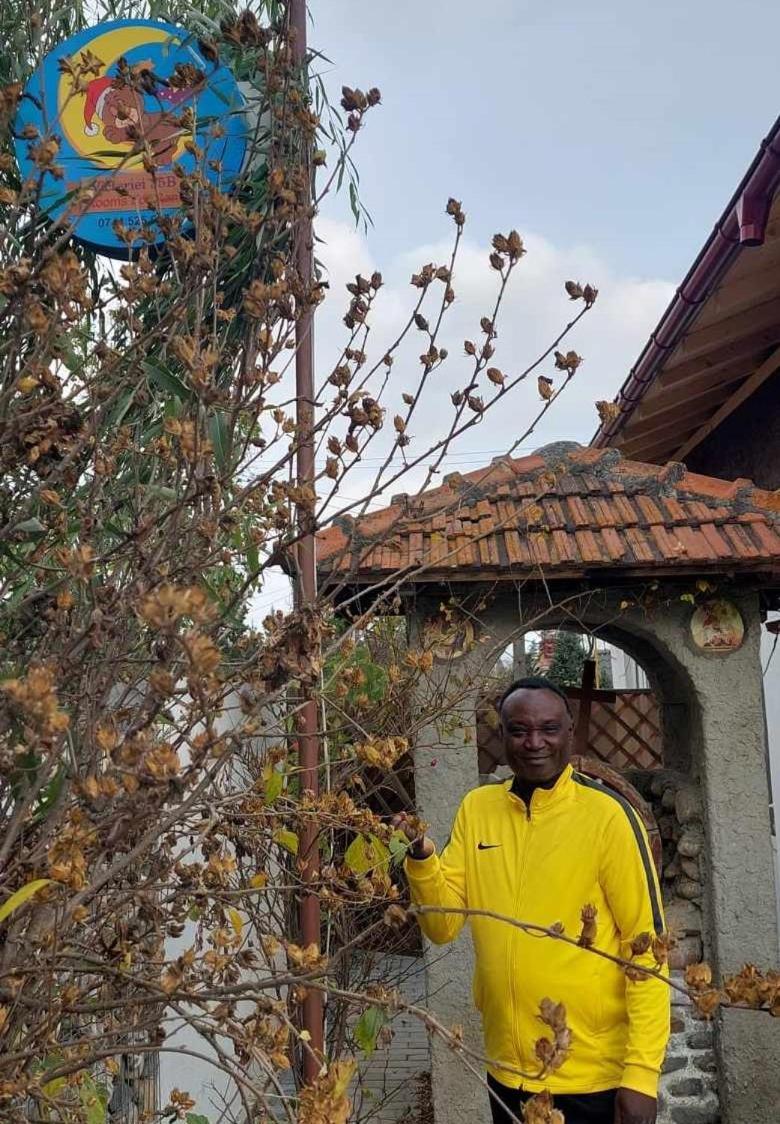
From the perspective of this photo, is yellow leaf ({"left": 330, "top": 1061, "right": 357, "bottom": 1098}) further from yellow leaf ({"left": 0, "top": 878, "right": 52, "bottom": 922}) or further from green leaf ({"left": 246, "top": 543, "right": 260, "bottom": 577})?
green leaf ({"left": 246, "top": 543, "right": 260, "bottom": 577})

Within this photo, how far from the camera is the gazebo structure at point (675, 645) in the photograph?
4949 mm

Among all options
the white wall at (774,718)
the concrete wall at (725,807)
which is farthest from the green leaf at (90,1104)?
the white wall at (774,718)

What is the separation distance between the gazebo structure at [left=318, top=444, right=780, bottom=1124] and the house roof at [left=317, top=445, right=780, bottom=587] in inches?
0.4

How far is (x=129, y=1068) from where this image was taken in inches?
163

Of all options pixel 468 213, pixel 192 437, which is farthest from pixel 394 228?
pixel 192 437

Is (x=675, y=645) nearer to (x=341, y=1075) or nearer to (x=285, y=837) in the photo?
(x=285, y=837)

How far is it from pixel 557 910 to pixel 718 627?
107 inches

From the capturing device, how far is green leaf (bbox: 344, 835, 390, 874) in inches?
104

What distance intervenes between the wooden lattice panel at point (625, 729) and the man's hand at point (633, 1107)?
4.53m

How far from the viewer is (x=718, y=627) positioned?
5.25 meters

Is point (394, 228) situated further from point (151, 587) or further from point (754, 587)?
point (754, 587)

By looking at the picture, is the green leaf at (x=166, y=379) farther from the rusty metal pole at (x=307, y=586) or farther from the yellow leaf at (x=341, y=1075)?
the yellow leaf at (x=341, y=1075)

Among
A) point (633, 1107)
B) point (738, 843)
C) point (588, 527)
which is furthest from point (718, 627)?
point (633, 1107)

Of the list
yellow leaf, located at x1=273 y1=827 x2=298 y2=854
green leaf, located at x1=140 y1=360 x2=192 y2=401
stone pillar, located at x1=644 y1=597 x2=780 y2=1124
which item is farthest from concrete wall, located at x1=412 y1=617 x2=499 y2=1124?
green leaf, located at x1=140 y1=360 x2=192 y2=401
